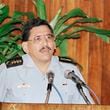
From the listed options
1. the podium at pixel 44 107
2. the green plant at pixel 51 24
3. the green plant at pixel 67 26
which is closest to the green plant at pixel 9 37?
the green plant at pixel 51 24

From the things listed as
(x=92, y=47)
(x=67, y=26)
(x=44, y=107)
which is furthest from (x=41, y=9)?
(x=44, y=107)

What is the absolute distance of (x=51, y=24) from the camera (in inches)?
119

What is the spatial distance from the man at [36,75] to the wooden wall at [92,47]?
2.55 ft

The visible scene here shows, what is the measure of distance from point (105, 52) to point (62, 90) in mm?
1062

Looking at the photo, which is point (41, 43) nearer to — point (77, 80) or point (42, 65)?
point (42, 65)

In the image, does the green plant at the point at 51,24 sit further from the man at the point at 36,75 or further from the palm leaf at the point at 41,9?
the man at the point at 36,75

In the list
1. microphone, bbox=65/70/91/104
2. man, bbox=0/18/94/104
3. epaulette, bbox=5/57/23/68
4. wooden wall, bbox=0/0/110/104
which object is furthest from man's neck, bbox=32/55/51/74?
wooden wall, bbox=0/0/110/104

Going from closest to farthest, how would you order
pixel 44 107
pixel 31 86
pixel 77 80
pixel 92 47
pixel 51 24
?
1. pixel 44 107
2. pixel 77 80
3. pixel 31 86
4. pixel 51 24
5. pixel 92 47

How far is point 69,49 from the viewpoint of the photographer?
3361mm

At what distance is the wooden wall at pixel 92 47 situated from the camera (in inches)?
132

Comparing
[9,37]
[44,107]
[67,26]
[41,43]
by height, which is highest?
[67,26]

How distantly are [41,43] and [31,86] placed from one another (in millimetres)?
319

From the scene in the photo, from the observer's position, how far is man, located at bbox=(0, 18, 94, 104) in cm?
238

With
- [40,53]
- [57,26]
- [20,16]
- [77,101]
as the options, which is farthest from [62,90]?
[20,16]
